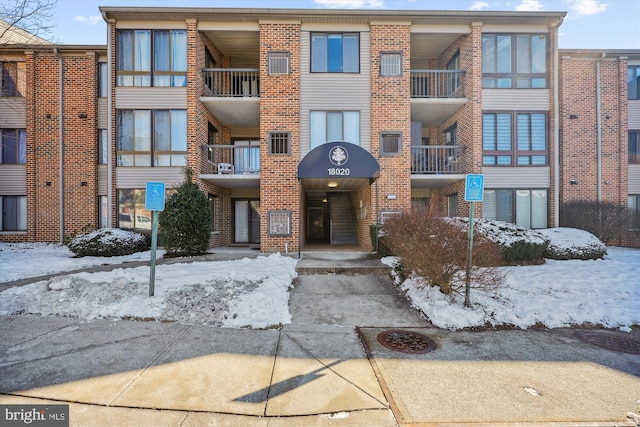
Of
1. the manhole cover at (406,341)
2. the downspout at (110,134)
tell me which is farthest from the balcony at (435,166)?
the downspout at (110,134)

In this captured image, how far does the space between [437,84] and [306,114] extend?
251 inches

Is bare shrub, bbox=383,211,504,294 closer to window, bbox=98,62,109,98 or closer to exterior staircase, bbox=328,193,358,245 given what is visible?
exterior staircase, bbox=328,193,358,245

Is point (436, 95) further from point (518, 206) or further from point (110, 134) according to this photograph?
point (110, 134)

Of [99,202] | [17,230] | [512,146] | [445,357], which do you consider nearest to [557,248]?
[512,146]

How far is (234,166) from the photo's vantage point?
12.6m

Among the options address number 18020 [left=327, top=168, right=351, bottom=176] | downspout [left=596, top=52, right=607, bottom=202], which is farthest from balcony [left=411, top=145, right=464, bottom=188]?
downspout [left=596, top=52, right=607, bottom=202]

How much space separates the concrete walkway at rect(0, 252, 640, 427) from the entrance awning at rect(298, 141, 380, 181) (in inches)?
219

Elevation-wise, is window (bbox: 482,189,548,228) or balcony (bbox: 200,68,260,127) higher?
balcony (bbox: 200,68,260,127)

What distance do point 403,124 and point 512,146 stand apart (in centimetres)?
479

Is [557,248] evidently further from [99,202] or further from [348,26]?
[99,202]

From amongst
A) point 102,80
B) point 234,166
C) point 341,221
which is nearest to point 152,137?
point 234,166

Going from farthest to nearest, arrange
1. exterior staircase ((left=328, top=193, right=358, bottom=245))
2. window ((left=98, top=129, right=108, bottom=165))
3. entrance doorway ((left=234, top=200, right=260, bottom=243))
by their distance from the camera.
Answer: entrance doorway ((left=234, top=200, right=260, bottom=243))
exterior staircase ((left=328, top=193, right=358, bottom=245))
window ((left=98, top=129, right=108, bottom=165))

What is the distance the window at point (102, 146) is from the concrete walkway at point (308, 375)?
34.0 feet

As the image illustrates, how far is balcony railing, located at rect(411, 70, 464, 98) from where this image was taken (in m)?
12.8
